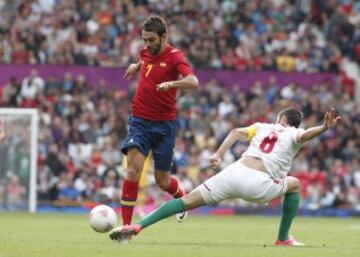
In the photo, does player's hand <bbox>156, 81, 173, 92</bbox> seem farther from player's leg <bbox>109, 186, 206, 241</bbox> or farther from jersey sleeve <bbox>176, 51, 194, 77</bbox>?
player's leg <bbox>109, 186, 206, 241</bbox>

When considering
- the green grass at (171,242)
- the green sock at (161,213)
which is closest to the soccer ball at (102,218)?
the green grass at (171,242)

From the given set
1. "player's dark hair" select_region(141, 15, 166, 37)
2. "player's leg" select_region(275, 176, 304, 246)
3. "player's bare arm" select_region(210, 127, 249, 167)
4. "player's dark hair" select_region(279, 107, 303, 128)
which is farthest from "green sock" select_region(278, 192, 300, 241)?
"player's dark hair" select_region(141, 15, 166, 37)

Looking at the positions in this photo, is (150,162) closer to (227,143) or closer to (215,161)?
(227,143)

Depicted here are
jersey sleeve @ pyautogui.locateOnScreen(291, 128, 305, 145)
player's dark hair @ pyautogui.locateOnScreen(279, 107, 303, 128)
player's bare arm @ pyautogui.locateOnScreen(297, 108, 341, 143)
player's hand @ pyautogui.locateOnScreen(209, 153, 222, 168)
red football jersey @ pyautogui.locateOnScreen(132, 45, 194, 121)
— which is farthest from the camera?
red football jersey @ pyautogui.locateOnScreen(132, 45, 194, 121)

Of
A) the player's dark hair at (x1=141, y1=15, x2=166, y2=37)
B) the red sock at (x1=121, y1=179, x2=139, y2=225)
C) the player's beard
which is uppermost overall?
the player's dark hair at (x1=141, y1=15, x2=166, y2=37)

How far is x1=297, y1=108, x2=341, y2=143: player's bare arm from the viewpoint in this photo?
12.2 meters

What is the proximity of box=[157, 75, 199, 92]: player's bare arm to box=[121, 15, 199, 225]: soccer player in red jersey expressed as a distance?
252 mm

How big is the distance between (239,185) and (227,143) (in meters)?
0.50

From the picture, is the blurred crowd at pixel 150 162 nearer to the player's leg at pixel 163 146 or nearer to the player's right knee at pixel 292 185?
the player's leg at pixel 163 146

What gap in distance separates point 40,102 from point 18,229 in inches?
457

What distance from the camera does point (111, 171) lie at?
26.6 m

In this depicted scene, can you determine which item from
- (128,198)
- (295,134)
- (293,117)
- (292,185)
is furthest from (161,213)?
(293,117)

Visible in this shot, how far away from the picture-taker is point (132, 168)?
540 inches

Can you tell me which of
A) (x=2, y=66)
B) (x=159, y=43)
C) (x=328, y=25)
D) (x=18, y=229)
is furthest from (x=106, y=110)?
(x=159, y=43)
